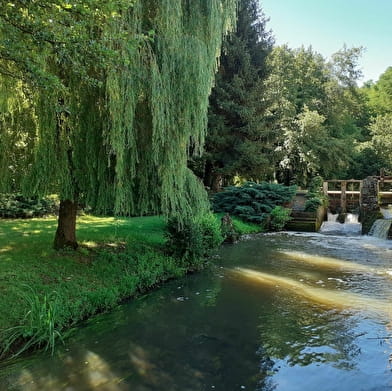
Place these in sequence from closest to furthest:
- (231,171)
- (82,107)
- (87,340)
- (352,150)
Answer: (87,340)
(82,107)
(231,171)
(352,150)

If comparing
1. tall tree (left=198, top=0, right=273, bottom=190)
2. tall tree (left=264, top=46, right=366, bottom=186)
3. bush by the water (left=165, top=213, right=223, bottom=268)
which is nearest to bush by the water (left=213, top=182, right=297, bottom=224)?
tall tree (left=198, top=0, right=273, bottom=190)

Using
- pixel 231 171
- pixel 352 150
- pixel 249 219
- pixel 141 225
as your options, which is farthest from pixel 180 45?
pixel 352 150

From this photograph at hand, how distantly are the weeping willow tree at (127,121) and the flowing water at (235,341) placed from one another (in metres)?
1.94

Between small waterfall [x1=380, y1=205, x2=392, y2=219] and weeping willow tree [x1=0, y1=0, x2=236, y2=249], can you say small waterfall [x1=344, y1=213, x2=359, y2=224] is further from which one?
weeping willow tree [x1=0, y1=0, x2=236, y2=249]

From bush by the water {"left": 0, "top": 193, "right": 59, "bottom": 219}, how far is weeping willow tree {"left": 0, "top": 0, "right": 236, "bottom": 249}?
6432 millimetres

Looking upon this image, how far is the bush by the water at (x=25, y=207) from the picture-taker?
40.7 ft

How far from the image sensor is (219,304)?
22.9 ft

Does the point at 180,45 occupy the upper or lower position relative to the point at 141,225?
upper

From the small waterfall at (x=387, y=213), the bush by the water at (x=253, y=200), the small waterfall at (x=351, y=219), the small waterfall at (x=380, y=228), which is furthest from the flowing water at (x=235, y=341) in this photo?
the small waterfall at (x=351, y=219)

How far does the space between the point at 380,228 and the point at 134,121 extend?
1299cm

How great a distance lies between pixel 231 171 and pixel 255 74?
→ 18.4ft

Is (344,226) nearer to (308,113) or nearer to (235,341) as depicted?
(308,113)

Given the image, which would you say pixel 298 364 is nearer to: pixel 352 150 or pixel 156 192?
pixel 156 192

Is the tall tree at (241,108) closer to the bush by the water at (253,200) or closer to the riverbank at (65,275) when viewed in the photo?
the bush by the water at (253,200)
